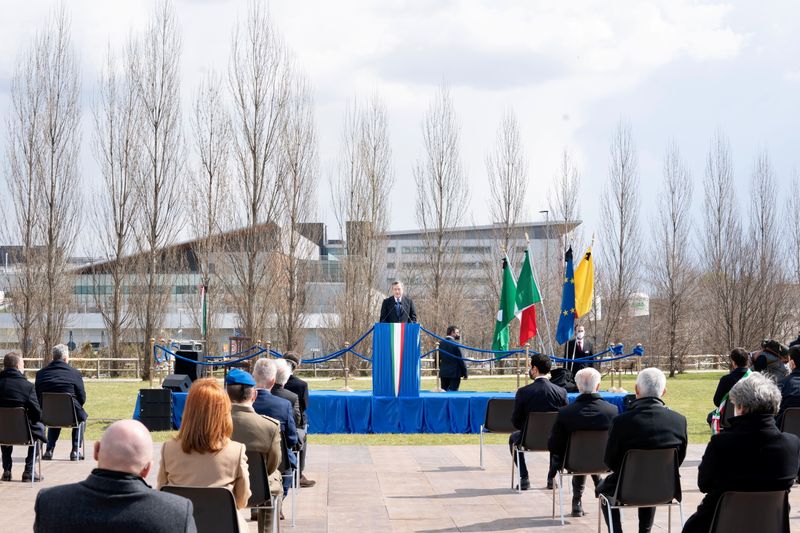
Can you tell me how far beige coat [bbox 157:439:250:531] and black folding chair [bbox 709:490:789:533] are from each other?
2483 millimetres

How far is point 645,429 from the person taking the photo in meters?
6.77

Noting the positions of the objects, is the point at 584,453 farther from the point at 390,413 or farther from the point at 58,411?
the point at 390,413

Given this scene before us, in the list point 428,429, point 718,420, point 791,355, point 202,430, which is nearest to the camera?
point 202,430

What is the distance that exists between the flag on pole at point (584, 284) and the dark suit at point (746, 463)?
13.3 meters

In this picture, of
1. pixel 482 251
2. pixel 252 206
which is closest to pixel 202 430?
pixel 252 206

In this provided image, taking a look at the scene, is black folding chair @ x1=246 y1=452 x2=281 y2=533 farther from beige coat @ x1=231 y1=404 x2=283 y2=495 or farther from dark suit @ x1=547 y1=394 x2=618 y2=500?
dark suit @ x1=547 y1=394 x2=618 y2=500

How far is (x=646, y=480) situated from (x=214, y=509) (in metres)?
3.21

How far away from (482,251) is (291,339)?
37.8 ft

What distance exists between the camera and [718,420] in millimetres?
10789

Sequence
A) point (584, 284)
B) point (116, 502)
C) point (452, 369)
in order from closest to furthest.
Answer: point (116, 502), point (584, 284), point (452, 369)

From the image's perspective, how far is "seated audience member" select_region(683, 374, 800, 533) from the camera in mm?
5168

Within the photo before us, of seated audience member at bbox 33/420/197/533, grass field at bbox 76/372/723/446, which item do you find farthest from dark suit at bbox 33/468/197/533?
grass field at bbox 76/372/723/446

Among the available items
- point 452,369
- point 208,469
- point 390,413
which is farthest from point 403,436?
point 208,469

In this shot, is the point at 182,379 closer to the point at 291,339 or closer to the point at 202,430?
the point at 202,430
